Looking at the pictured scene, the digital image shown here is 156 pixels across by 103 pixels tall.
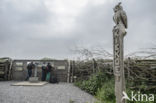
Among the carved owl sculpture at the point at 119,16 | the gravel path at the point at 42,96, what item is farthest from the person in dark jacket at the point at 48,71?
the carved owl sculpture at the point at 119,16

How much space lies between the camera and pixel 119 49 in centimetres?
249

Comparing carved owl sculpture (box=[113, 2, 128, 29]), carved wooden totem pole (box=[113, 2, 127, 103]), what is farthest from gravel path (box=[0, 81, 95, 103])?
carved owl sculpture (box=[113, 2, 128, 29])

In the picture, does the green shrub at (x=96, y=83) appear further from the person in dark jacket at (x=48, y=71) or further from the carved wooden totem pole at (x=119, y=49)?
the person in dark jacket at (x=48, y=71)

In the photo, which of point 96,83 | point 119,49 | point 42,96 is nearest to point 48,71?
point 42,96

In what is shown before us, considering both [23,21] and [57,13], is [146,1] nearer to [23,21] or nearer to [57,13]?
[57,13]

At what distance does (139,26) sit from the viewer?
15.7ft

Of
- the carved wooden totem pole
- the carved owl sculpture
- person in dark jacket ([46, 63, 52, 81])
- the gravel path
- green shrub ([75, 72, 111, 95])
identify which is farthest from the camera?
person in dark jacket ([46, 63, 52, 81])

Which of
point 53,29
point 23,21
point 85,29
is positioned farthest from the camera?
point 53,29

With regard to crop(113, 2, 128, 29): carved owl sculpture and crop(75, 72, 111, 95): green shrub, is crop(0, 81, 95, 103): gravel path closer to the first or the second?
crop(75, 72, 111, 95): green shrub

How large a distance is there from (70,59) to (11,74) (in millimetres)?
4876

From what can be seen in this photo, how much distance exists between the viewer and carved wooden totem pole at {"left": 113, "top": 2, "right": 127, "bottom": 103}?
93.8 inches

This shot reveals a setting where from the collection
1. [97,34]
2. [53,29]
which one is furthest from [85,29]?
[53,29]

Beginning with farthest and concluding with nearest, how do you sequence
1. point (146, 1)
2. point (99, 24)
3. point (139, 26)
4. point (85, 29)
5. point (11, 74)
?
point (11, 74)
point (85, 29)
point (99, 24)
point (139, 26)
point (146, 1)

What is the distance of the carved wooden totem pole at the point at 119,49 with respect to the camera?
7.82 feet
